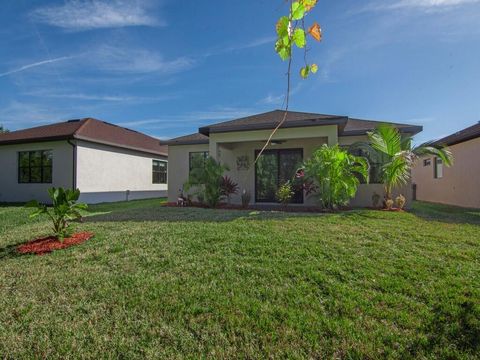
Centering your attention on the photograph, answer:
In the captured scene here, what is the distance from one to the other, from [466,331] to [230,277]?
2.66m

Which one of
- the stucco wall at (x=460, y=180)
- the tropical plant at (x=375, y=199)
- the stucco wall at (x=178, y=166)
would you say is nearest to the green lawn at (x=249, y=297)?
the tropical plant at (x=375, y=199)

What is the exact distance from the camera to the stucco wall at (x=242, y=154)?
11.5 metres

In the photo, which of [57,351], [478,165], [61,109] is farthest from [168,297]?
[61,109]

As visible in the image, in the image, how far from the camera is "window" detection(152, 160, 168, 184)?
800 inches

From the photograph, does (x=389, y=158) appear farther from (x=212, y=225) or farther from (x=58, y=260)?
(x=58, y=260)

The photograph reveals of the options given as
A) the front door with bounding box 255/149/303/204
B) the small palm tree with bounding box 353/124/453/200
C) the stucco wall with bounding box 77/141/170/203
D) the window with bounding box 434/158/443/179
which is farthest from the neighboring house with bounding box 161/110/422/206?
the window with bounding box 434/158/443/179

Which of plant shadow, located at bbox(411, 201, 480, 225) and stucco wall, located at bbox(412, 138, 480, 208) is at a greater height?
stucco wall, located at bbox(412, 138, 480, 208)

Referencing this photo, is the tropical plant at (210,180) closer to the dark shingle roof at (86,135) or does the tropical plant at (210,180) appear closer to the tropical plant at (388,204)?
the tropical plant at (388,204)

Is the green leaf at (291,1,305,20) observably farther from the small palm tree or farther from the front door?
the front door

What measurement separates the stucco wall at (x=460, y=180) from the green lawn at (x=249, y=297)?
888cm

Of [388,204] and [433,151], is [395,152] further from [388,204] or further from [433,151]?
[388,204]

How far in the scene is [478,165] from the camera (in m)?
12.3

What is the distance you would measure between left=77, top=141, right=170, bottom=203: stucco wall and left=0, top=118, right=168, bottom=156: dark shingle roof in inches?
17.6

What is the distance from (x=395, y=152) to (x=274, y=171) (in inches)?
201
